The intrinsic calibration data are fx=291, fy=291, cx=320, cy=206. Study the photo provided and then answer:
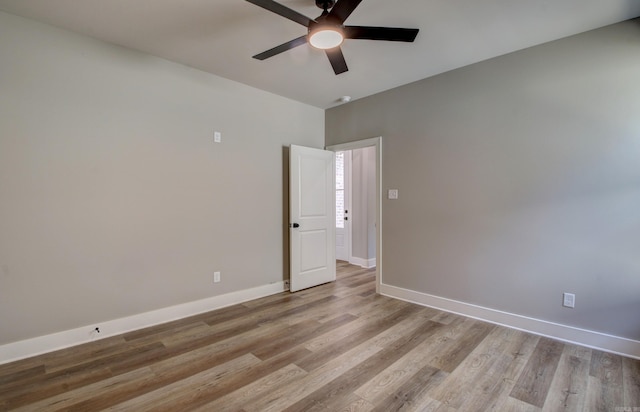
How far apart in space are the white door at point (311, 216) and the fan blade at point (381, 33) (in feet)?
6.96

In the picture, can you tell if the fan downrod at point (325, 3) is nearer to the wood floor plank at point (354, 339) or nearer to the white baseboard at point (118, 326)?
the wood floor plank at point (354, 339)

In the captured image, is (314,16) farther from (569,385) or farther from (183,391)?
(569,385)

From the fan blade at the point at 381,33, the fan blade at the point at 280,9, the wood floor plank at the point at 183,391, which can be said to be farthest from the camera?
the fan blade at the point at 381,33

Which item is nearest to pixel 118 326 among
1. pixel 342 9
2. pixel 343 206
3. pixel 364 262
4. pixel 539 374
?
pixel 342 9

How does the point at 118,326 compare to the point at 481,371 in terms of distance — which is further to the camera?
the point at 118,326

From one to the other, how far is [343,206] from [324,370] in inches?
160

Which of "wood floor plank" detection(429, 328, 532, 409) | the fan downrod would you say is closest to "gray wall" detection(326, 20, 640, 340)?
"wood floor plank" detection(429, 328, 532, 409)

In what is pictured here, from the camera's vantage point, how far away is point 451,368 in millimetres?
2248

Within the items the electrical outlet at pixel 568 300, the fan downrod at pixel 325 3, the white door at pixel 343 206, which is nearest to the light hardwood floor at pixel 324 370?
the electrical outlet at pixel 568 300

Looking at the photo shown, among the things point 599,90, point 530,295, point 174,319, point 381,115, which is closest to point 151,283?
point 174,319

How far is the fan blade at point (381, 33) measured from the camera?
1926mm

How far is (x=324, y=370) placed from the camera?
7.27 ft

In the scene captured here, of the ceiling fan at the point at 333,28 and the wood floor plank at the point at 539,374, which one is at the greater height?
the ceiling fan at the point at 333,28

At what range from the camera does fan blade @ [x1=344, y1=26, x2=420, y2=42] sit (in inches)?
75.8
